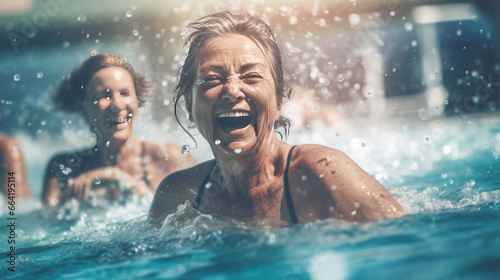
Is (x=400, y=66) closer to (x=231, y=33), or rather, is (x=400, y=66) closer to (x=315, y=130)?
(x=315, y=130)

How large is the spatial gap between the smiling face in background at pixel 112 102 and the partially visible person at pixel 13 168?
1297 millimetres

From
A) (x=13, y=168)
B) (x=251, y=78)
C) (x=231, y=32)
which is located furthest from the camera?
(x=13, y=168)

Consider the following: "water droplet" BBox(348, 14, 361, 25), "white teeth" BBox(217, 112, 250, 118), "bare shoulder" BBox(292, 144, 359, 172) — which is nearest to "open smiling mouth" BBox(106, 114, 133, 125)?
"white teeth" BBox(217, 112, 250, 118)

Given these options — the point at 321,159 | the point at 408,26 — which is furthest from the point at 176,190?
the point at 408,26

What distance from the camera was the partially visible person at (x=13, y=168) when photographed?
559 centimetres

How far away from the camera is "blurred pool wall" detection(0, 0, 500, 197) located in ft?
38.7

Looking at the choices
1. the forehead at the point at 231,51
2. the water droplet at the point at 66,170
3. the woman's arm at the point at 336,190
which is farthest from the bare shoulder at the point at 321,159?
the water droplet at the point at 66,170

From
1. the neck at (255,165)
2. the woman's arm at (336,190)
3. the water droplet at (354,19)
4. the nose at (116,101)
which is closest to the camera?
the woman's arm at (336,190)

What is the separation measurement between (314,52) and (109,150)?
31.4 feet

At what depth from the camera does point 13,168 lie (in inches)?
223

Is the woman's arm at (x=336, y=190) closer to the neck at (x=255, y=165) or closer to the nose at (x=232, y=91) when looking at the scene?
the neck at (x=255, y=165)

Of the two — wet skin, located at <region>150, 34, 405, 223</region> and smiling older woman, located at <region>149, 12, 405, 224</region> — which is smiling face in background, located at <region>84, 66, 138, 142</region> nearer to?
smiling older woman, located at <region>149, 12, 405, 224</region>

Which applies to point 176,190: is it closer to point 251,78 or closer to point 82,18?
point 251,78

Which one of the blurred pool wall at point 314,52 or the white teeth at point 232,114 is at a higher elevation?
the blurred pool wall at point 314,52
